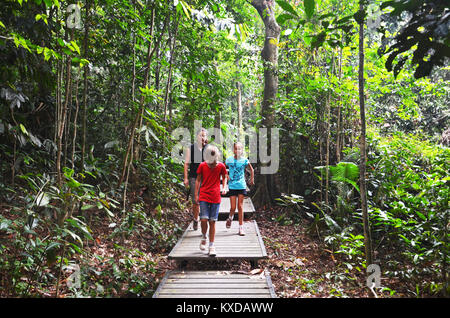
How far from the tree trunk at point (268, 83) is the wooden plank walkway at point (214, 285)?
16.5 ft

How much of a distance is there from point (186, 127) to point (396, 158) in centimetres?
555

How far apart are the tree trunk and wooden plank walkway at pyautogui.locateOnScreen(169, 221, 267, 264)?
2817mm

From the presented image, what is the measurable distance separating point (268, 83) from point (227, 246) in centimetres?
611

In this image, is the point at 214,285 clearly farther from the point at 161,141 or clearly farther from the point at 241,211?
the point at 161,141

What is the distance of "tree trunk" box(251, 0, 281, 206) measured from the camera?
9305mm

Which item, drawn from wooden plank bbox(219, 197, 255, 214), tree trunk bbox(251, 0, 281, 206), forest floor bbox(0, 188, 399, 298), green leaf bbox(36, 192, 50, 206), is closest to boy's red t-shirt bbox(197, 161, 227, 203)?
forest floor bbox(0, 188, 399, 298)

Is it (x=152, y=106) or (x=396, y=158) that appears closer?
(x=396, y=158)

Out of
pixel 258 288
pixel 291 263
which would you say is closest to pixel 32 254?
pixel 258 288

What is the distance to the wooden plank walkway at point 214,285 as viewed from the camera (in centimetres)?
371

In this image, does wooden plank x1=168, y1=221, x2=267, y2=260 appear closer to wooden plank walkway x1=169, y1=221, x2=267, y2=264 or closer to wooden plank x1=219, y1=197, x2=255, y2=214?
wooden plank walkway x1=169, y1=221, x2=267, y2=264

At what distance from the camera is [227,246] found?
5234 mm

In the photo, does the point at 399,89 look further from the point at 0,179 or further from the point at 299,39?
the point at 0,179
